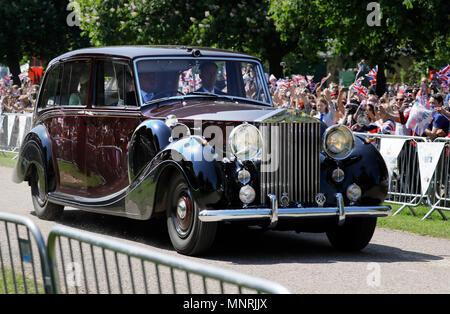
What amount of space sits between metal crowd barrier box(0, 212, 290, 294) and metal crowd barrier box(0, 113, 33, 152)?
1660 centimetres

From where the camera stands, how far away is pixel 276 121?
25.8 feet

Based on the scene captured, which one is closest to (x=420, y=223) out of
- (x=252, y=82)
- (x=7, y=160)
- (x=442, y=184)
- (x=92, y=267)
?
(x=442, y=184)

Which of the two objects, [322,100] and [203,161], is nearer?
[203,161]

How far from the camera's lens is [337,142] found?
823 cm

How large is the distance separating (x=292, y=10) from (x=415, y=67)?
36.8 m

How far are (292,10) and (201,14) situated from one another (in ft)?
21.0

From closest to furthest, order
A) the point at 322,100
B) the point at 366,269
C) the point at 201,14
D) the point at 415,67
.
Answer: the point at 366,269 < the point at 322,100 < the point at 201,14 < the point at 415,67

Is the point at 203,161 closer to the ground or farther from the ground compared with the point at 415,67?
farther from the ground

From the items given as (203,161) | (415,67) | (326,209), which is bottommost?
(415,67)

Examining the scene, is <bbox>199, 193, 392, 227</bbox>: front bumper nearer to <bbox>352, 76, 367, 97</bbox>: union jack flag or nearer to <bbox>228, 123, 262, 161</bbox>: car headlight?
<bbox>228, 123, 262, 161</bbox>: car headlight

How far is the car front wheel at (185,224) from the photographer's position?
7672 mm
